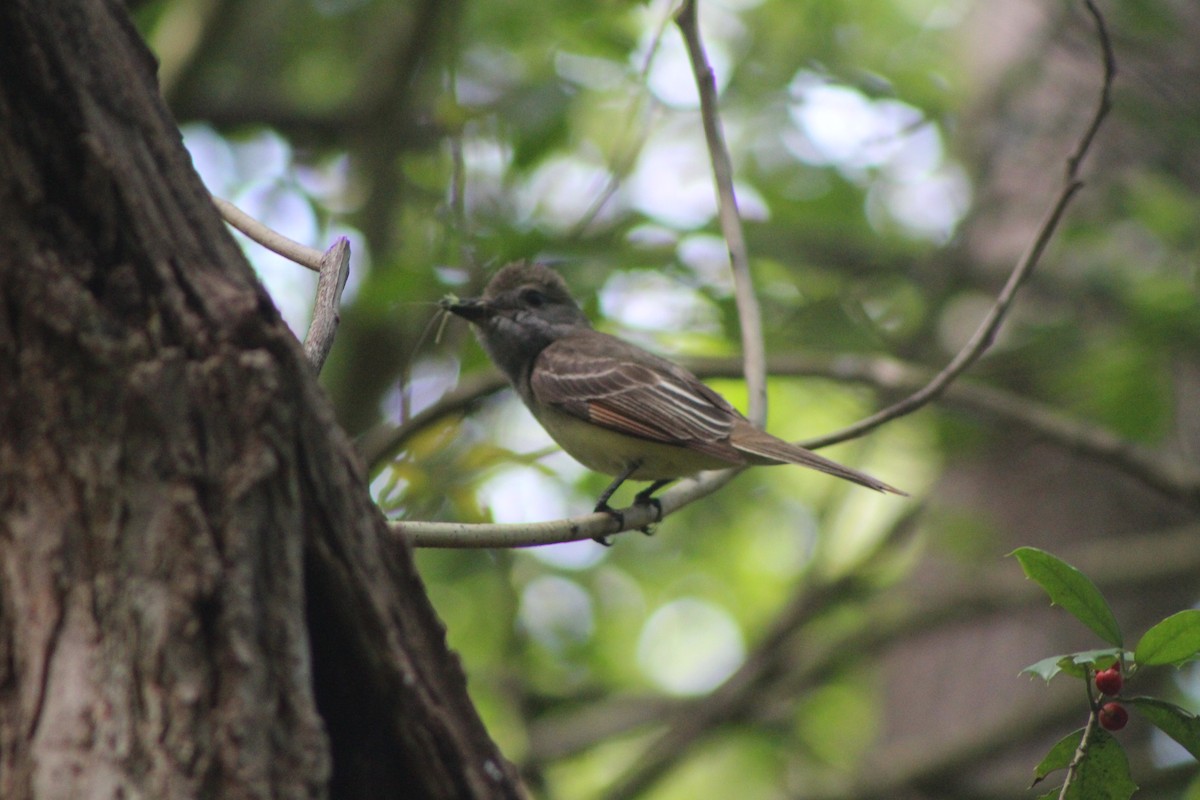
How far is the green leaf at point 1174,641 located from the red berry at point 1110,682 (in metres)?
0.13

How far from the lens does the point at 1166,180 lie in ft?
26.0

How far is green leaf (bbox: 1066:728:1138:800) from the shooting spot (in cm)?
248

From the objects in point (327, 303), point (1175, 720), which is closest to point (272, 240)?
point (327, 303)

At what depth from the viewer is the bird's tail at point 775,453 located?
14.5ft

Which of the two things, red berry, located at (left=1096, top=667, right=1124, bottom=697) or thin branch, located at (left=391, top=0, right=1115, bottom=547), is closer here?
red berry, located at (left=1096, top=667, right=1124, bottom=697)

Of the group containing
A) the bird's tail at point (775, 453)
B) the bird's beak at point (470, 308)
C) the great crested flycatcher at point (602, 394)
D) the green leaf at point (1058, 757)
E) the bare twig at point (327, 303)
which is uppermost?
the bare twig at point (327, 303)

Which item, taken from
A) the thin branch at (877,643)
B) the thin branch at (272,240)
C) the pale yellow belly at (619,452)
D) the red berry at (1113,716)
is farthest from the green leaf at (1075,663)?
the thin branch at (877,643)

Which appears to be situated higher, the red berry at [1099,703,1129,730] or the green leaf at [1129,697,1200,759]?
the green leaf at [1129,697,1200,759]

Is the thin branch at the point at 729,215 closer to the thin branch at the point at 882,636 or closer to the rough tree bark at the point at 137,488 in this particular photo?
the rough tree bark at the point at 137,488

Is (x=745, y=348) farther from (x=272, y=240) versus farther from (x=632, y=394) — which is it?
(x=272, y=240)

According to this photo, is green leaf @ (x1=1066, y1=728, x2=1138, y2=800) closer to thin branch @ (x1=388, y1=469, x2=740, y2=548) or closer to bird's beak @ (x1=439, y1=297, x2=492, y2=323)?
thin branch @ (x1=388, y1=469, x2=740, y2=548)

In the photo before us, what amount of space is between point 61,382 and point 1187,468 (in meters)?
5.66

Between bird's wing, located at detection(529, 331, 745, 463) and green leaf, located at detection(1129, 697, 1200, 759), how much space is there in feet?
7.95

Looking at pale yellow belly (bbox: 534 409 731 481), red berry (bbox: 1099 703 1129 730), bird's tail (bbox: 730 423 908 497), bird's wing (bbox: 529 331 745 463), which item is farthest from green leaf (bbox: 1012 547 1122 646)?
pale yellow belly (bbox: 534 409 731 481)
